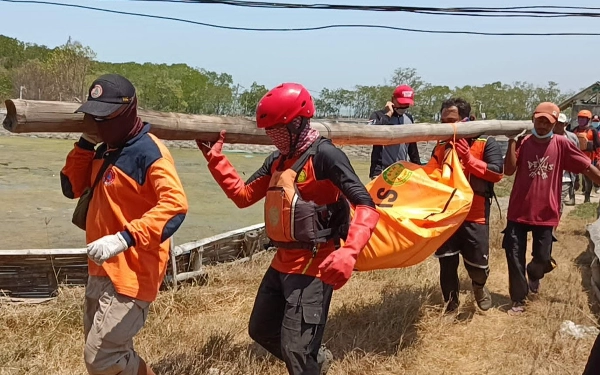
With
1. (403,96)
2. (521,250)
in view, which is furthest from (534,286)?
(403,96)

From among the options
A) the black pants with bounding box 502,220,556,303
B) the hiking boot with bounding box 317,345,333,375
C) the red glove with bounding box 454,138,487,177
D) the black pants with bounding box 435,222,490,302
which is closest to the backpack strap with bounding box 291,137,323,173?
the hiking boot with bounding box 317,345,333,375

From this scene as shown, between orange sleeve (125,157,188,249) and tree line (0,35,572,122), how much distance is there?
3759cm

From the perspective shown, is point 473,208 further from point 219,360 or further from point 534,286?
point 219,360

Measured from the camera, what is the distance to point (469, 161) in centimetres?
504

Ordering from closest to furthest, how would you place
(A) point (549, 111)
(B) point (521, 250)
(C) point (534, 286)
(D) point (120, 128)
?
(D) point (120, 128)
(A) point (549, 111)
(B) point (521, 250)
(C) point (534, 286)

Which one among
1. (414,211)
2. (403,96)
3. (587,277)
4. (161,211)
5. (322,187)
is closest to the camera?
(161,211)

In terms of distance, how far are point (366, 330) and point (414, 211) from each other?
3.35ft

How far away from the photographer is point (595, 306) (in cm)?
554

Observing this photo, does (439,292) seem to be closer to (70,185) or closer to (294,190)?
(294,190)

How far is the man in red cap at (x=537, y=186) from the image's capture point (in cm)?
536

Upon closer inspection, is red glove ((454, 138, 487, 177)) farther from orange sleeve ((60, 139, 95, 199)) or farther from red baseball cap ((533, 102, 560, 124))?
orange sleeve ((60, 139, 95, 199))

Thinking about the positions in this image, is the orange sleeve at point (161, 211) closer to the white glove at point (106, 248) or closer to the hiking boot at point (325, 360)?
the white glove at point (106, 248)

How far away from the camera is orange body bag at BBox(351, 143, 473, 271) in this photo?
4180 mm

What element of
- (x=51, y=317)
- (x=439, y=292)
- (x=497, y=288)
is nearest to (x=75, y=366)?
(x=51, y=317)
